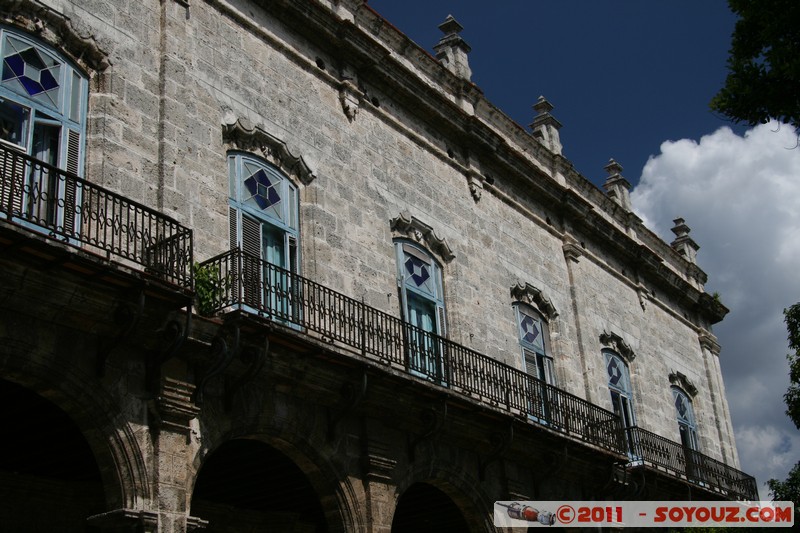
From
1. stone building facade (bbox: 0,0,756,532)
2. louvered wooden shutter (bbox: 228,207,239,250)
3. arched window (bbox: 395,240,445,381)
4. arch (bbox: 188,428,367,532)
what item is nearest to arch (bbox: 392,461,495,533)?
stone building facade (bbox: 0,0,756,532)

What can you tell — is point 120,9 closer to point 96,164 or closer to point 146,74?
point 146,74

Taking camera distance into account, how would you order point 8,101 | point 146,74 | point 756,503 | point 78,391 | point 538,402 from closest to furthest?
point 78,391 → point 8,101 → point 146,74 → point 538,402 → point 756,503

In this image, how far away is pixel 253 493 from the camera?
1423 centimetres

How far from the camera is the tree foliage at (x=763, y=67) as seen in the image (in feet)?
34.1

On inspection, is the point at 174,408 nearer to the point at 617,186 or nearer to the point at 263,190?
the point at 263,190

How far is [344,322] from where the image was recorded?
13133mm

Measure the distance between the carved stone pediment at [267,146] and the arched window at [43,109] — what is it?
7.33ft

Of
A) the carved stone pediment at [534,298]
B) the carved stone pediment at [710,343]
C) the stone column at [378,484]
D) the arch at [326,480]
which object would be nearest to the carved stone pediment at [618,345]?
the carved stone pediment at [534,298]

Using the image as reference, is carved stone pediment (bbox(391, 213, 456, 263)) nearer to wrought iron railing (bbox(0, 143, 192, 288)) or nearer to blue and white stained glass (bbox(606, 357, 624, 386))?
wrought iron railing (bbox(0, 143, 192, 288))

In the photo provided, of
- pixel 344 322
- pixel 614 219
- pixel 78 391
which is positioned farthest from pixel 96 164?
pixel 614 219

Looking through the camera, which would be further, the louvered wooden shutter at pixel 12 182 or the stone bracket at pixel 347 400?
the stone bracket at pixel 347 400

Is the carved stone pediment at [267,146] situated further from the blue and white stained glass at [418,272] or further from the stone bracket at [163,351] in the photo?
the stone bracket at [163,351]

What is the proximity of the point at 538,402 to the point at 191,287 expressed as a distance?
23.8ft

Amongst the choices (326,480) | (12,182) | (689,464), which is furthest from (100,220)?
(689,464)
